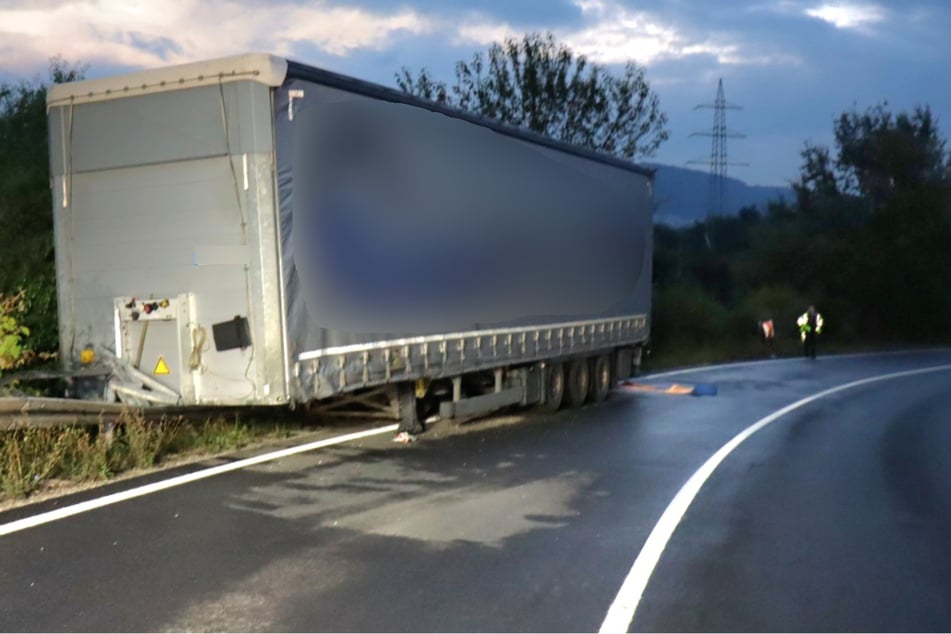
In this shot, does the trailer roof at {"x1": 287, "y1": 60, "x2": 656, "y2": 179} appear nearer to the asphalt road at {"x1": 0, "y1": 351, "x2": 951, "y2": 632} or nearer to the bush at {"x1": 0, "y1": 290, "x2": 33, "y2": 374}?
the bush at {"x1": 0, "y1": 290, "x2": 33, "y2": 374}

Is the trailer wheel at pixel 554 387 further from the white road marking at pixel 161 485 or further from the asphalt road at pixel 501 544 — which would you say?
the white road marking at pixel 161 485

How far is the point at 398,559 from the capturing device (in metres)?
6.42

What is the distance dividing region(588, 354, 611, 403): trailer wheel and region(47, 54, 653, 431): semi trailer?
4.43m

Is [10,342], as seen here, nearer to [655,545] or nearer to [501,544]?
[501,544]

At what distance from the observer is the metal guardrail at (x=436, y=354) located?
9.45 metres

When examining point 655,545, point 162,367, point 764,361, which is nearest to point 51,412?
point 162,367

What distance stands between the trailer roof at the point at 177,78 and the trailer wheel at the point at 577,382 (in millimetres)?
7848

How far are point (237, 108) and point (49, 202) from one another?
6.77 m

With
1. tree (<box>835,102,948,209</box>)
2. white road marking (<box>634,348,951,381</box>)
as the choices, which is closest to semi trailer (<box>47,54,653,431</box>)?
white road marking (<box>634,348,951,381</box>)

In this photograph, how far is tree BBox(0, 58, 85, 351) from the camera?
36.7ft

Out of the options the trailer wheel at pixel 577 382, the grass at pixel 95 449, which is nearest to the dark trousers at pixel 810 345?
the trailer wheel at pixel 577 382

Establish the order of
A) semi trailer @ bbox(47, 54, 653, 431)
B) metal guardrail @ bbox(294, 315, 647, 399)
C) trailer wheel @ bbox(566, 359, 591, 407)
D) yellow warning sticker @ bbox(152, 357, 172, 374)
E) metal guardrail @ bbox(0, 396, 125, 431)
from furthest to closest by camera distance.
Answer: trailer wheel @ bbox(566, 359, 591, 407), metal guardrail @ bbox(294, 315, 647, 399), yellow warning sticker @ bbox(152, 357, 172, 374), semi trailer @ bbox(47, 54, 653, 431), metal guardrail @ bbox(0, 396, 125, 431)

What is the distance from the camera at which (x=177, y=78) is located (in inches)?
352

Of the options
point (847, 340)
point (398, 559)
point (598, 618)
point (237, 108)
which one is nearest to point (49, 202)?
point (237, 108)
